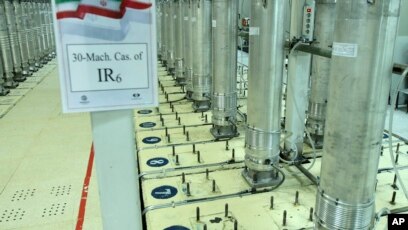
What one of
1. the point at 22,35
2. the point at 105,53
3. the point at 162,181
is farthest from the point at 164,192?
the point at 22,35

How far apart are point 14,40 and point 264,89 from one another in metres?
6.71

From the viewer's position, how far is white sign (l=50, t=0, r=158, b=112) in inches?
41.2

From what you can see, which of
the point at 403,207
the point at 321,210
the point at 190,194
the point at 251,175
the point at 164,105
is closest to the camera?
the point at 321,210

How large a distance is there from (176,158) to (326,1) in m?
1.86

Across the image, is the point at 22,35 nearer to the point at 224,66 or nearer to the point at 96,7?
the point at 224,66

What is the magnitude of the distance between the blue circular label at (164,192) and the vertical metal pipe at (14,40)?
615cm

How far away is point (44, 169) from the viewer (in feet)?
11.1

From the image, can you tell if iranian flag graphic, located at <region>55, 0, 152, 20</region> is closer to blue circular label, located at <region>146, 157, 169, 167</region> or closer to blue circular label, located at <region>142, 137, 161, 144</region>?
blue circular label, located at <region>146, 157, 169, 167</region>

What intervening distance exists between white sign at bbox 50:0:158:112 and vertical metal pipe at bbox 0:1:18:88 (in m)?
6.82

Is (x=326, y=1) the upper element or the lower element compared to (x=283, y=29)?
upper

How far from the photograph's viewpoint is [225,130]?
12.4ft

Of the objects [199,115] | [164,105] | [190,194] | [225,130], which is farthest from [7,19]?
[190,194]

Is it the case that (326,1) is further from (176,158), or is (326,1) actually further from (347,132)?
(176,158)

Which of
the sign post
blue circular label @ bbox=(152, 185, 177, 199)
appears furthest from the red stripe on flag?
the sign post
